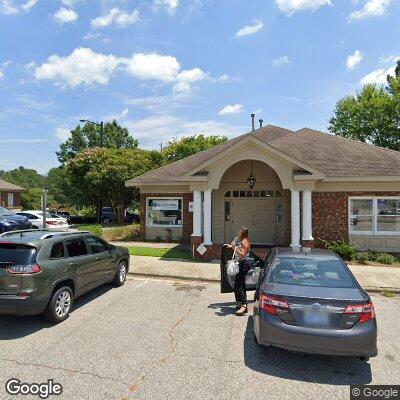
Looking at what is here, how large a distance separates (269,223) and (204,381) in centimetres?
1183

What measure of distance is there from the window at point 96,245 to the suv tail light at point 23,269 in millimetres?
1895

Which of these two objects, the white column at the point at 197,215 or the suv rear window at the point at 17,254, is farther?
the white column at the point at 197,215

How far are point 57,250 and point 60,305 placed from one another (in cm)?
102

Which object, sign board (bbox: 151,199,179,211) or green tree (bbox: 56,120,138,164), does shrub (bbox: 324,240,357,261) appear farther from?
green tree (bbox: 56,120,138,164)

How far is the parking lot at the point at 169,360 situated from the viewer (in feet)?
13.4

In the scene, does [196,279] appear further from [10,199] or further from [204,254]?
[10,199]

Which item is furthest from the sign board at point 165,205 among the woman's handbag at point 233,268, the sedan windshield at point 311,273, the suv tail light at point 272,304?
the suv tail light at point 272,304

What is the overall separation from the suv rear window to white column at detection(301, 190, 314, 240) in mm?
9471

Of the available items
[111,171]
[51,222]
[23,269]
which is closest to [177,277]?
[23,269]

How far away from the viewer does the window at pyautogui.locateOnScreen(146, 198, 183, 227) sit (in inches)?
665

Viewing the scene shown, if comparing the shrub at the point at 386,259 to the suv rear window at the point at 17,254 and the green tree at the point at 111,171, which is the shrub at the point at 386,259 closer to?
the suv rear window at the point at 17,254

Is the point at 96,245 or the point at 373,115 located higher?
the point at 373,115

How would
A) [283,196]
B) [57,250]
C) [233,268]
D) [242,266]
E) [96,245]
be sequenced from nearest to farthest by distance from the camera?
1. [57,250]
2. [233,268]
3. [242,266]
4. [96,245]
5. [283,196]

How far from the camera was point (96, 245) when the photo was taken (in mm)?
7922
